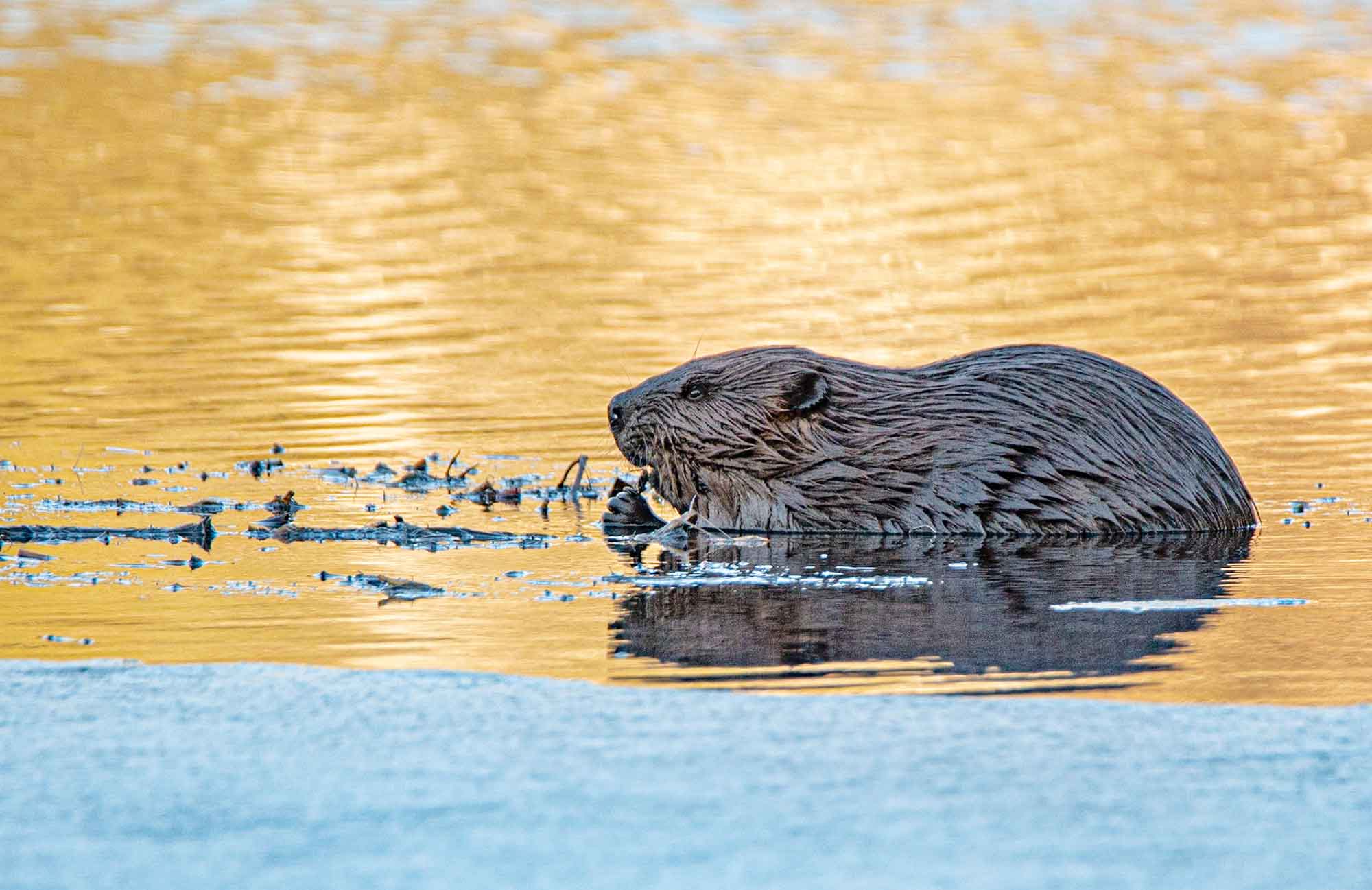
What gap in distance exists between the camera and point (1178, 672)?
19.8 feet

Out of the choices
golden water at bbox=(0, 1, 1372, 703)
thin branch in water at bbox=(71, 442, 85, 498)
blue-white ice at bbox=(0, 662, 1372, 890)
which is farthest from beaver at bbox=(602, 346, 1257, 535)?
blue-white ice at bbox=(0, 662, 1372, 890)

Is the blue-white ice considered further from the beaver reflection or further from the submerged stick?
the submerged stick

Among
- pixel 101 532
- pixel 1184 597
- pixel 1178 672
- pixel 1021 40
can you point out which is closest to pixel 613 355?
pixel 101 532

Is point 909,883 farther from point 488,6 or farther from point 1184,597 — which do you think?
point 488,6

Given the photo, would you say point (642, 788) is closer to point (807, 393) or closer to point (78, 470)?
point (807, 393)

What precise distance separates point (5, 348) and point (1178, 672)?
375 inches

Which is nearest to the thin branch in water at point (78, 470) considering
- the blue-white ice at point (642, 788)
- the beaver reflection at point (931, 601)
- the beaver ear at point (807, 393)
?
the beaver reflection at point (931, 601)

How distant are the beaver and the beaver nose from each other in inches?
13.3

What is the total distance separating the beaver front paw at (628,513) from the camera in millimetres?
9016

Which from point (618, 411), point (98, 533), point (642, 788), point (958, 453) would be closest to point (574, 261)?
point (618, 411)

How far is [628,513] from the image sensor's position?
29.7 ft

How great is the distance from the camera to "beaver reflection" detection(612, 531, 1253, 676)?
6363 mm

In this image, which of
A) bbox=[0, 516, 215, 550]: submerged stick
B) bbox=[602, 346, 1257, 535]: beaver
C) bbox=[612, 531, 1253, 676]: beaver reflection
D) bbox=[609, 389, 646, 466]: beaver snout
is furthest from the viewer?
bbox=[609, 389, 646, 466]: beaver snout

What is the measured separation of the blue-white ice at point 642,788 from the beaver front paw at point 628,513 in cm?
307
